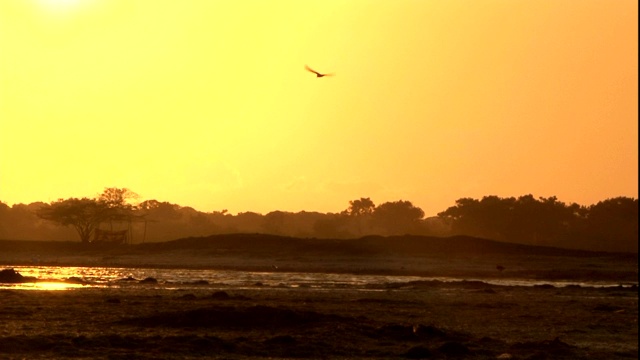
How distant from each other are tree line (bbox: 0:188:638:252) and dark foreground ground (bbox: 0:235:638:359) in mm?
58095

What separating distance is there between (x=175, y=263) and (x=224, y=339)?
4593cm

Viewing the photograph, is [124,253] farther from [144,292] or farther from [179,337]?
[179,337]

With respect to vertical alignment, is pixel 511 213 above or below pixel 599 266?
above

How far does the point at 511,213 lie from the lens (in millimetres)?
117438

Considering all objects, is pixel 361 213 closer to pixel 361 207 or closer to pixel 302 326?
pixel 361 207

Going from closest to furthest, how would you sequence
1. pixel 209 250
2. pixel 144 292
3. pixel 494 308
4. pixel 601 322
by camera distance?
pixel 601 322, pixel 494 308, pixel 144 292, pixel 209 250

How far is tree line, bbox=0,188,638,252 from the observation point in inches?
4176

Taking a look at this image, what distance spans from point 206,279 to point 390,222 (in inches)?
3751

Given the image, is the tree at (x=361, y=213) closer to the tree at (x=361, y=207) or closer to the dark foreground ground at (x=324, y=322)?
the tree at (x=361, y=207)

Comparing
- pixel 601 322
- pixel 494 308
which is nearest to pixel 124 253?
pixel 494 308

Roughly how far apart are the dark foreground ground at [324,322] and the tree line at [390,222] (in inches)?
2287

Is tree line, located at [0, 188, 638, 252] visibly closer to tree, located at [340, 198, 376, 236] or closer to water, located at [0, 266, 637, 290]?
tree, located at [340, 198, 376, 236]

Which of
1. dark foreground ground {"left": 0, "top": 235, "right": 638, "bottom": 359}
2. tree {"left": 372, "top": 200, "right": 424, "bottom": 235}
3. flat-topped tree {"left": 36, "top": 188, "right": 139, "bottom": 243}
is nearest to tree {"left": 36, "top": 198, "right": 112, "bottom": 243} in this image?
flat-topped tree {"left": 36, "top": 188, "right": 139, "bottom": 243}

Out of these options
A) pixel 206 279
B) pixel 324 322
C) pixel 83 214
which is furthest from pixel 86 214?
pixel 324 322
